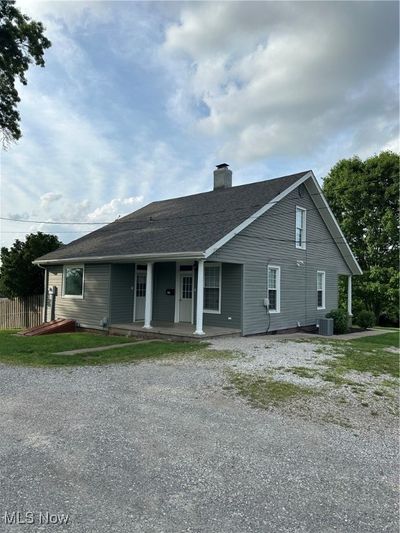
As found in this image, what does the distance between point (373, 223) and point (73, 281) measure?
2182cm

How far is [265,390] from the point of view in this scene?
590 centimetres

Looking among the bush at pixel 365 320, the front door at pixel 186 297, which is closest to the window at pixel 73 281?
the front door at pixel 186 297

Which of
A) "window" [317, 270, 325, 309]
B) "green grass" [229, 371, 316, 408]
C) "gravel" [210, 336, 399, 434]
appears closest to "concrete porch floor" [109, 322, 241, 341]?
"gravel" [210, 336, 399, 434]

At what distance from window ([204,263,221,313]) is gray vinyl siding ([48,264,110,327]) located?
355 cm

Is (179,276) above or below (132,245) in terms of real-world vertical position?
below

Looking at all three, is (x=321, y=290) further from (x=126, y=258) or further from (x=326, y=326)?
(x=126, y=258)

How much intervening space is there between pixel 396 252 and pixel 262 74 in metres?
20.2

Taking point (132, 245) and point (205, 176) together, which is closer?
point (132, 245)

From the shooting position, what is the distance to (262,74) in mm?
11000

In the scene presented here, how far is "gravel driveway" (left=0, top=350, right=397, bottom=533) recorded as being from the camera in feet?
8.76

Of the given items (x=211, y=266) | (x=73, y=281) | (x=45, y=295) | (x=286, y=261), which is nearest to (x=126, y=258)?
(x=211, y=266)

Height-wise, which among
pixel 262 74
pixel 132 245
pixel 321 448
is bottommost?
pixel 321 448

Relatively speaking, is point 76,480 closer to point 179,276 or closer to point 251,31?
point 251,31

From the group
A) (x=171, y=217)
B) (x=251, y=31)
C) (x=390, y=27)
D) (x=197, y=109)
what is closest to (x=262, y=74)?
(x=251, y=31)
